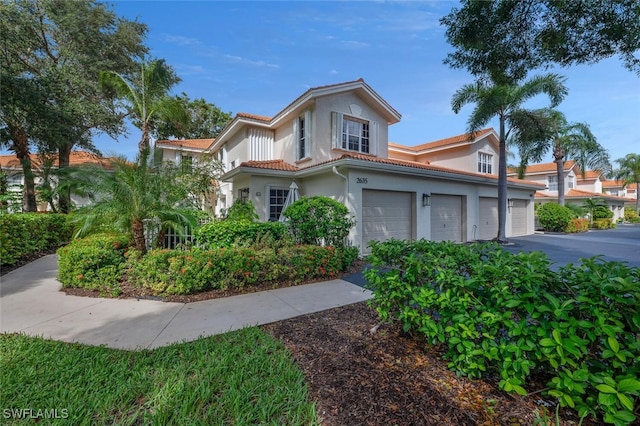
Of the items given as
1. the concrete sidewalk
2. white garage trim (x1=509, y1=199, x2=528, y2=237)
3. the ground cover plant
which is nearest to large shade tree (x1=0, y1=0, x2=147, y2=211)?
the concrete sidewalk

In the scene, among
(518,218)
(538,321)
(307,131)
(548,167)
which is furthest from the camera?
(548,167)

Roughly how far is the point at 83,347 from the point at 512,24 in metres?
7.76

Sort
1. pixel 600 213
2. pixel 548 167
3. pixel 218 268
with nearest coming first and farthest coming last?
1. pixel 218 268
2. pixel 600 213
3. pixel 548 167

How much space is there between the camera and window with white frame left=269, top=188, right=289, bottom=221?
1134 centimetres

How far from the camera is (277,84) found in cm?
1164

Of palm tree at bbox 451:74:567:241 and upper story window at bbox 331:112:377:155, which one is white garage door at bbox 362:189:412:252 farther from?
palm tree at bbox 451:74:567:241

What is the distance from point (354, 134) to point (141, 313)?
10.9 metres

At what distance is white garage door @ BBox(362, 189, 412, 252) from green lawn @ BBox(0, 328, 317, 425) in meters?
6.97

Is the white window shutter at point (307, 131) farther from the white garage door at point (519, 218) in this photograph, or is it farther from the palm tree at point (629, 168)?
the palm tree at point (629, 168)

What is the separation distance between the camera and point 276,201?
1148 cm

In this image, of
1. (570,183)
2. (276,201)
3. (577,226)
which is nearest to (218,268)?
(276,201)

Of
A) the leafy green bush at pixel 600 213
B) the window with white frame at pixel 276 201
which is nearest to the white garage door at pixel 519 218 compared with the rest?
the leafy green bush at pixel 600 213

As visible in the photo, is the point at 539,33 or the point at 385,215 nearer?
the point at 539,33

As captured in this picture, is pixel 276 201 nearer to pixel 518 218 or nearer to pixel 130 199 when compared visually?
pixel 130 199
